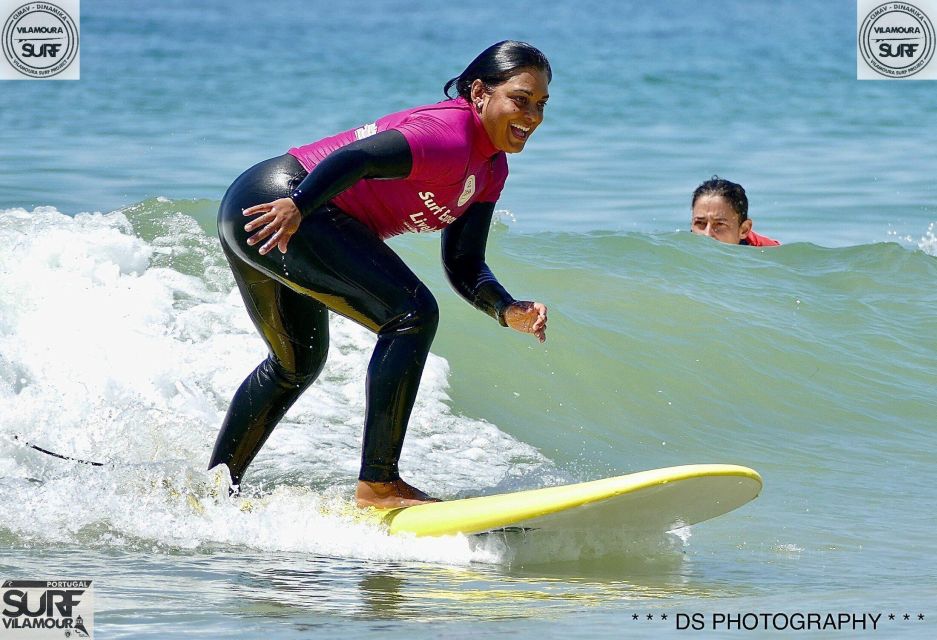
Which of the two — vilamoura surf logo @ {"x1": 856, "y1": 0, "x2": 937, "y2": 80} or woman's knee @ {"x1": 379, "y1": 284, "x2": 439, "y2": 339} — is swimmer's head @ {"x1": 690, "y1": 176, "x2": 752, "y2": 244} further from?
vilamoura surf logo @ {"x1": 856, "y1": 0, "x2": 937, "y2": 80}

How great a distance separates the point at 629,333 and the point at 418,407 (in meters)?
2.00

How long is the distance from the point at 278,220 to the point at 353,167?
0.27 meters

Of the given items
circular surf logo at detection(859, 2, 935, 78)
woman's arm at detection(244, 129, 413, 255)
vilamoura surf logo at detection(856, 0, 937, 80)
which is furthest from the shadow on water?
circular surf logo at detection(859, 2, 935, 78)

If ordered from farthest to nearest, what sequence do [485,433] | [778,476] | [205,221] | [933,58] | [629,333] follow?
[933,58], [205,221], [629,333], [485,433], [778,476]

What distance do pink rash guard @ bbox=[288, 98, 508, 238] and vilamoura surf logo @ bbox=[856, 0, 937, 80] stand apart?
10.9m

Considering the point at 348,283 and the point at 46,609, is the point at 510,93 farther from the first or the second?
the point at 46,609

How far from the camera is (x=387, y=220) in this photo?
4379mm

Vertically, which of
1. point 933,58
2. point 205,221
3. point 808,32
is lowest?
point 205,221

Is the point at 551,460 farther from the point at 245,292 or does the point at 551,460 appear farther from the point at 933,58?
the point at 933,58

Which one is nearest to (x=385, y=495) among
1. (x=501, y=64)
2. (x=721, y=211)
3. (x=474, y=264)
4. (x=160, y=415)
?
(x=474, y=264)

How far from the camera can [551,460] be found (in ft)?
21.0

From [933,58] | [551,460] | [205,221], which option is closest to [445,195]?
[551,460]

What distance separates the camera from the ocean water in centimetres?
399

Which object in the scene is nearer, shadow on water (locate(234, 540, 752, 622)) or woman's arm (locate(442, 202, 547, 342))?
shadow on water (locate(234, 540, 752, 622))
